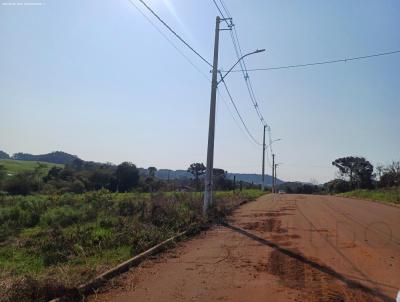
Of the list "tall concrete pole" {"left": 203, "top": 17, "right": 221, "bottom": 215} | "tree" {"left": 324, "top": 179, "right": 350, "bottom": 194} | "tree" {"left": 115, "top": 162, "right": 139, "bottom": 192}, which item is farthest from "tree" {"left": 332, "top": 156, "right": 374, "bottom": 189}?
"tall concrete pole" {"left": 203, "top": 17, "right": 221, "bottom": 215}

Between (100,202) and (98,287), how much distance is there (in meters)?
15.9

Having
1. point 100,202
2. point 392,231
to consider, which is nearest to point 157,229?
point 392,231

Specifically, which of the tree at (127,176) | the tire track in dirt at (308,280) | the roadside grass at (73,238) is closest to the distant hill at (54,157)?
the tree at (127,176)

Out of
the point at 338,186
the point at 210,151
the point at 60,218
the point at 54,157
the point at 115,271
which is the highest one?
the point at 54,157

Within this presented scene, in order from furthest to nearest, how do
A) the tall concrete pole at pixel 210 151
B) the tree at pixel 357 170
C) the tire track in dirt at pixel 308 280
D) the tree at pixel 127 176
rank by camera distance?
the tree at pixel 357 170 < the tree at pixel 127 176 < the tall concrete pole at pixel 210 151 < the tire track in dirt at pixel 308 280

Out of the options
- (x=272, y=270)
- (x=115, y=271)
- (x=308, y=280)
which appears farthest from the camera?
(x=272, y=270)

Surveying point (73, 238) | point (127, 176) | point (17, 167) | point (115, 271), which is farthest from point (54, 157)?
point (115, 271)

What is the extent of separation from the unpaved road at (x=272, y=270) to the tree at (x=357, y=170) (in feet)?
308

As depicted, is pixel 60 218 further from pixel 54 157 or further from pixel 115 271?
pixel 54 157

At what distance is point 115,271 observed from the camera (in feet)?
30.8

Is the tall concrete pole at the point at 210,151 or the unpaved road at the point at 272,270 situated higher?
the tall concrete pole at the point at 210,151

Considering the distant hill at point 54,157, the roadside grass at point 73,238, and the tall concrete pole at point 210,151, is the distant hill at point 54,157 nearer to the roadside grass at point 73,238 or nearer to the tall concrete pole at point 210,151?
the roadside grass at point 73,238

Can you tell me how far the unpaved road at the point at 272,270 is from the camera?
770 cm

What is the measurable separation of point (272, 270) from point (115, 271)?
309cm
